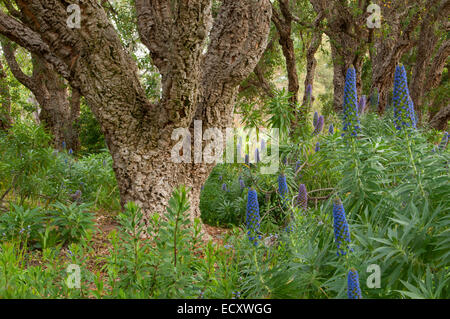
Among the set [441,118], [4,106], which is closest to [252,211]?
[441,118]

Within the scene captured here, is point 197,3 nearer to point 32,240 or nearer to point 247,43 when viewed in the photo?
point 247,43

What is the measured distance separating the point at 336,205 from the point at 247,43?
132 inches

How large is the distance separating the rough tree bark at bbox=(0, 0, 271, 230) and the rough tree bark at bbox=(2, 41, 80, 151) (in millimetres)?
6343

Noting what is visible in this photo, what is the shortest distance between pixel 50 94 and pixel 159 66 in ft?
25.9

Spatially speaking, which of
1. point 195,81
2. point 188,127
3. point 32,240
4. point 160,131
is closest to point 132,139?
point 160,131

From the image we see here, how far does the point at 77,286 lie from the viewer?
1.94 metres

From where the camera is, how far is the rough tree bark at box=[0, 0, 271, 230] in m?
3.38

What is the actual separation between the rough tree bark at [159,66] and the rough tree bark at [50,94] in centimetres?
634

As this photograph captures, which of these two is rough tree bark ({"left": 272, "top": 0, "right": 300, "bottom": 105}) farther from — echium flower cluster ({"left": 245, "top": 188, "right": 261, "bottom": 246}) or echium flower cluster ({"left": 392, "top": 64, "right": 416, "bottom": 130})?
echium flower cluster ({"left": 245, "top": 188, "right": 261, "bottom": 246})

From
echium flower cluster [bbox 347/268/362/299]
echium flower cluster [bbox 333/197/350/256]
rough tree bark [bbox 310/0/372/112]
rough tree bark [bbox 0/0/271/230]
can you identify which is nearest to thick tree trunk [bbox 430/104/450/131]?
rough tree bark [bbox 310/0/372/112]

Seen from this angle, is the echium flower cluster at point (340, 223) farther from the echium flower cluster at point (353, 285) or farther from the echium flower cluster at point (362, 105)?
the echium flower cluster at point (362, 105)

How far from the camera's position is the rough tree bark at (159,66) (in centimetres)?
338

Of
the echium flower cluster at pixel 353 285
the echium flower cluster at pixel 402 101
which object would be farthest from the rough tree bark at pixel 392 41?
the echium flower cluster at pixel 353 285

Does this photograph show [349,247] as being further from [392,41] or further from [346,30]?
[392,41]
